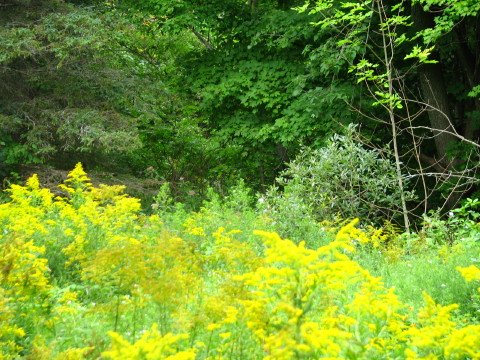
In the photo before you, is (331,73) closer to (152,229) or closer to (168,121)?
(168,121)

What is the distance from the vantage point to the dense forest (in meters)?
3.47

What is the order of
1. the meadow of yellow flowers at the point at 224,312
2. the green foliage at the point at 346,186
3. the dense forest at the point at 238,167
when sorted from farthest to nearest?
the green foliage at the point at 346,186
the dense forest at the point at 238,167
the meadow of yellow flowers at the point at 224,312

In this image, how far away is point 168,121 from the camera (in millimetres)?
15344

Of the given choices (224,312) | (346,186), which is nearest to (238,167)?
(346,186)

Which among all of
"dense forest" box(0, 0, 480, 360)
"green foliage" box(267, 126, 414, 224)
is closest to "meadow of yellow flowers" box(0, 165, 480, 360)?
"dense forest" box(0, 0, 480, 360)

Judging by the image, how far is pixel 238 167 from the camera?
15539mm

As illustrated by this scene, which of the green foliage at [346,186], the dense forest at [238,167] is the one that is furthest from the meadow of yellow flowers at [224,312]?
the green foliage at [346,186]

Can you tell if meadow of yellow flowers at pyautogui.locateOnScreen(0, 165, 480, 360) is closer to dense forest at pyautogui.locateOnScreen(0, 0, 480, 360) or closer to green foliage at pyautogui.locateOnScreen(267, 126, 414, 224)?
dense forest at pyautogui.locateOnScreen(0, 0, 480, 360)

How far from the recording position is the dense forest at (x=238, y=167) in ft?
11.4

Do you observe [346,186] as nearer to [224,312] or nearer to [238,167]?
[224,312]

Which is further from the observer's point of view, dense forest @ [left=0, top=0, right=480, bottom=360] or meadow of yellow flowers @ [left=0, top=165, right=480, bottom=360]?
dense forest @ [left=0, top=0, right=480, bottom=360]

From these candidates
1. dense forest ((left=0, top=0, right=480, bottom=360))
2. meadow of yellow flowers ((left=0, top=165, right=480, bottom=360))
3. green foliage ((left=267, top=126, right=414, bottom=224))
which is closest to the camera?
meadow of yellow flowers ((left=0, top=165, right=480, bottom=360))

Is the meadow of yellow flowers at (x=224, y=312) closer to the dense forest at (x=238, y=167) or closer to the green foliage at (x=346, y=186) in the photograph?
the dense forest at (x=238, y=167)

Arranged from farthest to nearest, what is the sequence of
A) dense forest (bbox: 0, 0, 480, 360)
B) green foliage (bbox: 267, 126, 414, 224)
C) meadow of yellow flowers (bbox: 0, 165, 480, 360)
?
green foliage (bbox: 267, 126, 414, 224) < dense forest (bbox: 0, 0, 480, 360) < meadow of yellow flowers (bbox: 0, 165, 480, 360)
